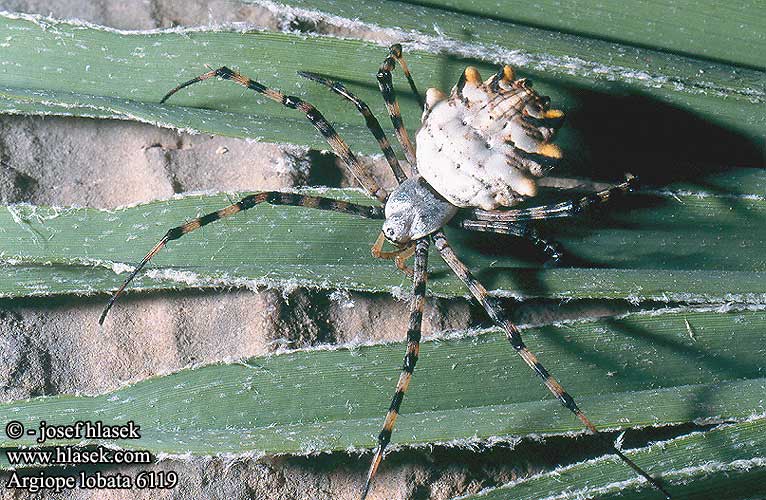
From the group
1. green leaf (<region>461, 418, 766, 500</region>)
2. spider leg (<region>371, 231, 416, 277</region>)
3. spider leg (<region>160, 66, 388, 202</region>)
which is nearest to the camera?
green leaf (<region>461, 418, 766, 500</region>)

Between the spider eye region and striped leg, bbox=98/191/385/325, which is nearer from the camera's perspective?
striped leg, bbox=98/191/385/325

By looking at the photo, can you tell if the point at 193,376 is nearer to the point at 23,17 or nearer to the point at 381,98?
the point at 381,98

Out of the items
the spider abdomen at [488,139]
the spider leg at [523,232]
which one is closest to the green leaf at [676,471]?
the spider leg at [523,232]

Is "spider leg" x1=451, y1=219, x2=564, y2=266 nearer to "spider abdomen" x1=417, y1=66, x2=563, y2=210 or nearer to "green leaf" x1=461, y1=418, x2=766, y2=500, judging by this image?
"spider abdomen" x1=417, y1=66, x2=563, y2=210

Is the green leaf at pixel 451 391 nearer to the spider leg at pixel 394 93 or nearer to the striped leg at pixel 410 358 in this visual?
the striped leg at pixel 410 358

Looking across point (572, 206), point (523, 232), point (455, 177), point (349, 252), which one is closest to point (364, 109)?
point (455, 177)

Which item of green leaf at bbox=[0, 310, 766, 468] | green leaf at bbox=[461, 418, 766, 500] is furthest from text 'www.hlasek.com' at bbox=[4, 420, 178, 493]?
green leaf at bbox=[461, 418, 766, 500]

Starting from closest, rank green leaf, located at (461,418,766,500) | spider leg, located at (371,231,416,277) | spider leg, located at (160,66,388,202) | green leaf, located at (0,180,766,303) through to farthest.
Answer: green leaf, located at (461,418,766,500) < green leaf, located at (0,180,766,303) < spider leg, located at (371,231,416,277) < spider leg, located at (160,66,388,202)

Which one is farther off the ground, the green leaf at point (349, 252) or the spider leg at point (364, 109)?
the spider leg at point (364, 109)
